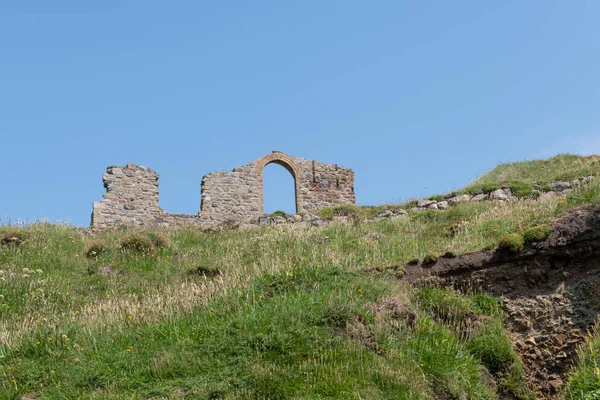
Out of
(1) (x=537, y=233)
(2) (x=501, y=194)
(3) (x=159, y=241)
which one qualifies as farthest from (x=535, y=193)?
(3) (x=159, y=241)

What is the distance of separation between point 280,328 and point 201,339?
1.11m

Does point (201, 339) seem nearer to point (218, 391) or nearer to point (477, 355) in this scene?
point (218, 391)

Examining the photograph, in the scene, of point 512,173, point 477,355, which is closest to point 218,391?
point 477,355

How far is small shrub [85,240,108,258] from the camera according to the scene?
53.5ft

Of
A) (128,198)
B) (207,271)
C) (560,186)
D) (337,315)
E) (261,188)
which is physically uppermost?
(261,188)

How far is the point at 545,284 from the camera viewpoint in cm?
1074

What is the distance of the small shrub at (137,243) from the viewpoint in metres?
16.5

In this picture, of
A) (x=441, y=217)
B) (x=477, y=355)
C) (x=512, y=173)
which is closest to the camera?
(x=477, y=355)

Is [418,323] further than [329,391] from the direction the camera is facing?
Yes

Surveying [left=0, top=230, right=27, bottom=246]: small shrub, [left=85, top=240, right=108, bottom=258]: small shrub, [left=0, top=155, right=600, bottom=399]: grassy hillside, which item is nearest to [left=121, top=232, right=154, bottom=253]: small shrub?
[left=85, top=240, right=108, bottom=258]: small shrub

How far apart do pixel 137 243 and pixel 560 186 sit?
12.8 m

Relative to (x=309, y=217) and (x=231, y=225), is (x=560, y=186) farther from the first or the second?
(x=231, y=225)

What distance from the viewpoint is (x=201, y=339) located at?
29.9 feet

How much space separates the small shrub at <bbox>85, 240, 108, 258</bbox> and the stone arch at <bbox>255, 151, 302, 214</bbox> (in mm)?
9779
